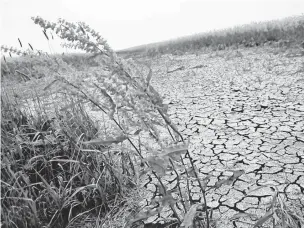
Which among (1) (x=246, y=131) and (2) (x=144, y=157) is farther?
(1) (x=246, y=131)

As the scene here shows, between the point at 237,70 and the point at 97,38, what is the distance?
5.36 m

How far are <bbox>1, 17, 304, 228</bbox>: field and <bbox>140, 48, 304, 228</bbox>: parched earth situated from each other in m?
0.01

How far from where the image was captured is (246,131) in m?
2.69

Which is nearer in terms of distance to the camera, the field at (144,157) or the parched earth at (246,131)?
the field at (144,157)

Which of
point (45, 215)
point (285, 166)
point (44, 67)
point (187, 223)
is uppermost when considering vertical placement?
point (44, 67)

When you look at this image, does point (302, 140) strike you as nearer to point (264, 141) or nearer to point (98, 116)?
point (264, 141)

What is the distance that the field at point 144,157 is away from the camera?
38.4 inches

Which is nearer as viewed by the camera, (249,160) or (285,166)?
(285,166)

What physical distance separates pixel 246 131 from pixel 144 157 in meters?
1.11

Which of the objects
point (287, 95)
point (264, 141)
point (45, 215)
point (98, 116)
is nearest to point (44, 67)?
point (45, 215)

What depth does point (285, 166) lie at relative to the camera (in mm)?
1985

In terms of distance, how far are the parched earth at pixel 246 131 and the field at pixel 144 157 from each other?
10 millimetres

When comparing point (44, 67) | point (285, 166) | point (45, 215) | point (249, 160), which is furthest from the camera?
point (249, 160)

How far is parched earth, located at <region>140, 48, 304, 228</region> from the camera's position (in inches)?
68.5
